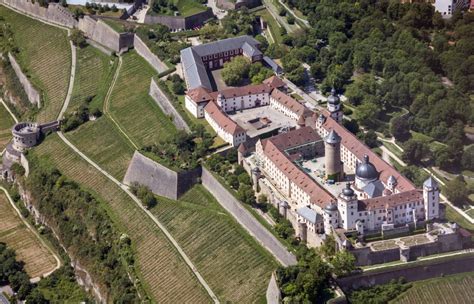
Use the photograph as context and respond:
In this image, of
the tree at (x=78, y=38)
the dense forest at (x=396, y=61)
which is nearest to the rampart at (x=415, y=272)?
the dense forest at (x=396, y=61)

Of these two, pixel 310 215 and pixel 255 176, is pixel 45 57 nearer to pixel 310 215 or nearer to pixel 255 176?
pixel 255 176

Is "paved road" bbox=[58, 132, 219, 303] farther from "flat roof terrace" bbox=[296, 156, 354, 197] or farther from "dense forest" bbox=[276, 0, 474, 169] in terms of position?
"dense forest" bbox=[276, 0, 474, 169]

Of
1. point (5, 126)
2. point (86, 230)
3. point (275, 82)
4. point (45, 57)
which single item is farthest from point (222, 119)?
point (45, 57)

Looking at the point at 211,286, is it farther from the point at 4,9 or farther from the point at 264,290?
the point at 4,9

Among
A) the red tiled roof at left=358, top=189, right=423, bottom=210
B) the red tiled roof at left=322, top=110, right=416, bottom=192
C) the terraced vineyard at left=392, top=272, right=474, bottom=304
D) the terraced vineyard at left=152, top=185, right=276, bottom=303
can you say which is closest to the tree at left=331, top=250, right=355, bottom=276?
the terraced vineyard at left=392, top=272, right=474, bottom=304

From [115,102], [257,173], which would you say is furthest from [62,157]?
[257,173]

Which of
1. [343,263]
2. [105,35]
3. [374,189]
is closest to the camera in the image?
[343,263]
